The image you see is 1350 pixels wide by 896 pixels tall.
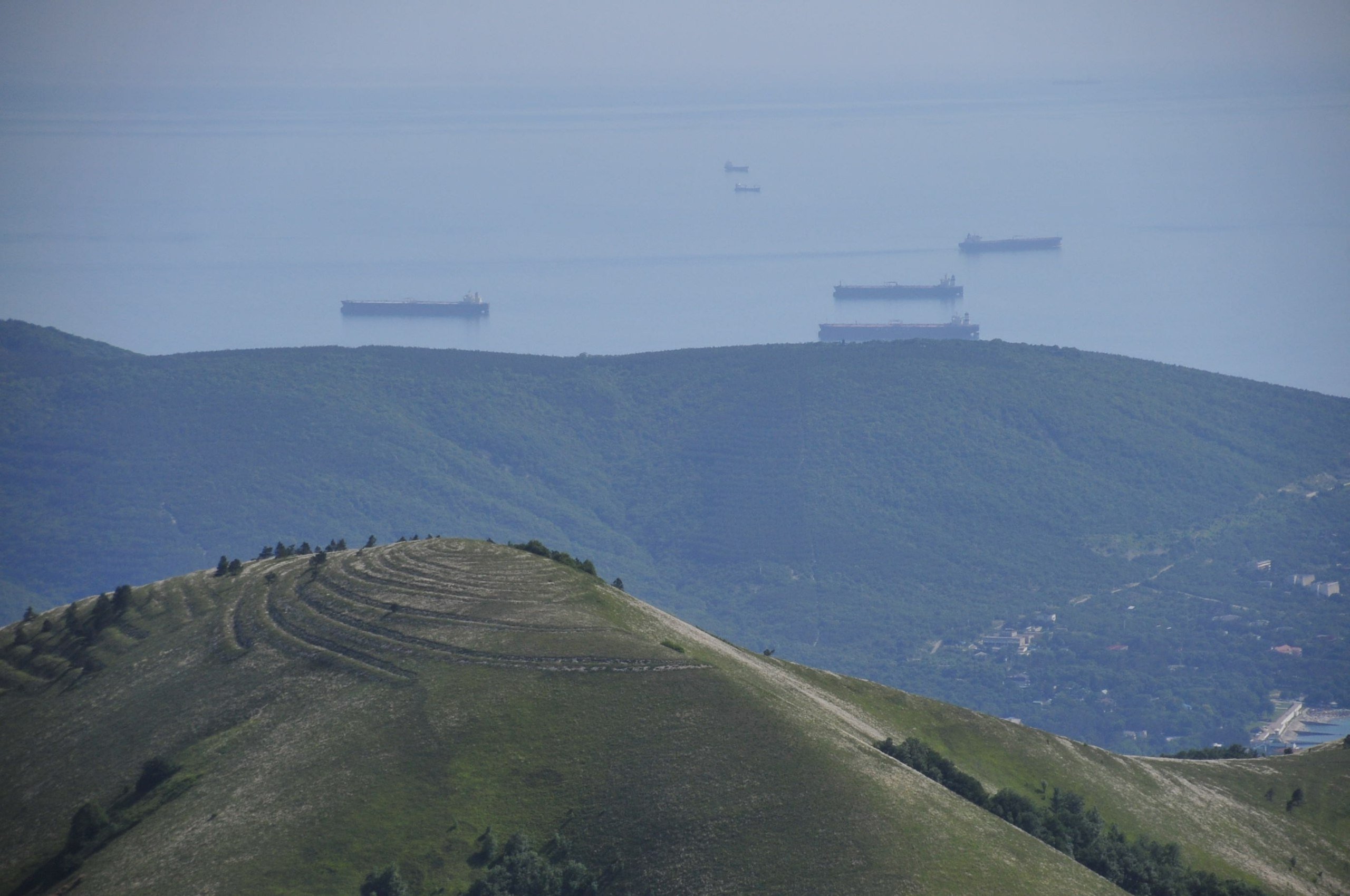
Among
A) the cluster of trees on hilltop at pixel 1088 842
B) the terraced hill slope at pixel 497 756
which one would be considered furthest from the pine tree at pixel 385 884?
the cluster of trees on hilltop at pixel 1088 842

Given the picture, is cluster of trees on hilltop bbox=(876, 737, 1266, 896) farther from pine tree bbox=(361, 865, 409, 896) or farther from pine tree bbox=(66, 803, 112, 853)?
pine tree bbox=(66, 803, 112, 853)

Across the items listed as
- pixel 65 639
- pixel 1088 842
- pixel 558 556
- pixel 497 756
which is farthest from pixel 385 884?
pixel 65 639

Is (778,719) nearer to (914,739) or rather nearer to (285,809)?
(914,739)

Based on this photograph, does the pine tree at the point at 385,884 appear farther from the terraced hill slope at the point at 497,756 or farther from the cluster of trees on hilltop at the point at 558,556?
the cluster of trees on hilltop at the point at 558,556

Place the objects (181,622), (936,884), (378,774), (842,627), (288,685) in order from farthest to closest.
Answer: (842,627) < (181,622) < (288,685) < (378,774) < (936,884)

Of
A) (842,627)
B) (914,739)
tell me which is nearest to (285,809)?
(914,739)

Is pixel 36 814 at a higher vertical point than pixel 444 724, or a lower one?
lower
